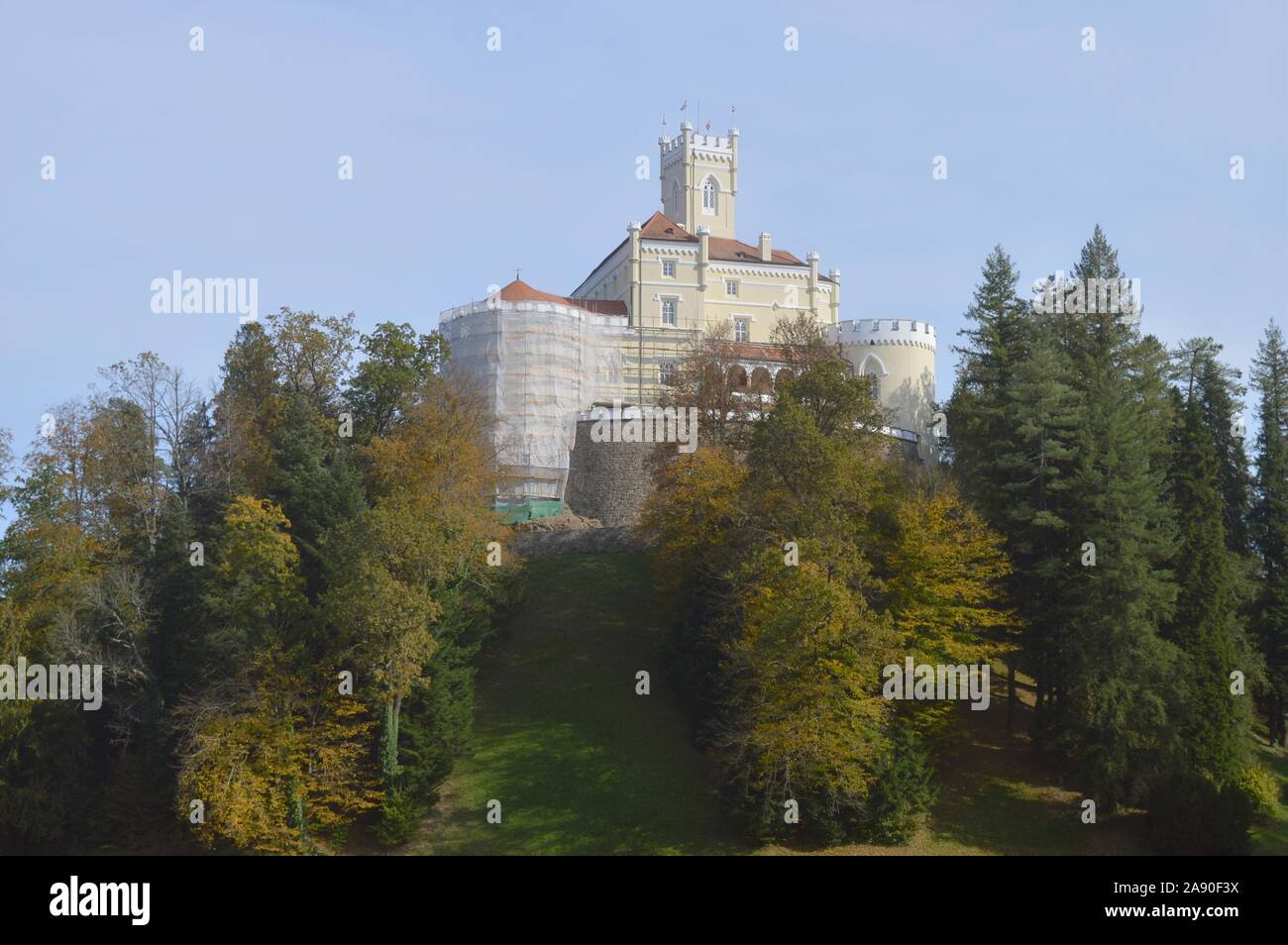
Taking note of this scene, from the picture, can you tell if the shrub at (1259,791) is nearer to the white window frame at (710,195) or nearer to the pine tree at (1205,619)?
the pine tree at (1205,619)

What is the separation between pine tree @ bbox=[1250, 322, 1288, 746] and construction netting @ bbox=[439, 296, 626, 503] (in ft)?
88.9

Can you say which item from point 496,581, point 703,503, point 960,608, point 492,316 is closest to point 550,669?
point 496,581

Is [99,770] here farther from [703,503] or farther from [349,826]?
[703,503]

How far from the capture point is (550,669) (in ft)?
149

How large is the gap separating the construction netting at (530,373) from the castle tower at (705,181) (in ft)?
50.8

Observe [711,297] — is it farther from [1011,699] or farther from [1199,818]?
[1199,818]

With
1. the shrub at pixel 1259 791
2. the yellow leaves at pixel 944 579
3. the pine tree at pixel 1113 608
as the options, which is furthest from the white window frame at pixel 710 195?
the shrub at pixel 1259 791

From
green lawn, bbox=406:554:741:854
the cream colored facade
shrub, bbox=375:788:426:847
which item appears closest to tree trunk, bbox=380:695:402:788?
shrub, bbox=375:788:426:847

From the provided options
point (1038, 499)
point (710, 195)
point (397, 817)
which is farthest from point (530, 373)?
point (397, 817)

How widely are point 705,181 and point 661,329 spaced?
13349 mm

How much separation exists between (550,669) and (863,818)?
13.0 m

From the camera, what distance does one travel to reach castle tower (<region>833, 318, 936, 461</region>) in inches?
2628

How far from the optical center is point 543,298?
65.6m

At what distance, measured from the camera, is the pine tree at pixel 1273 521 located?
4484 centimetres
